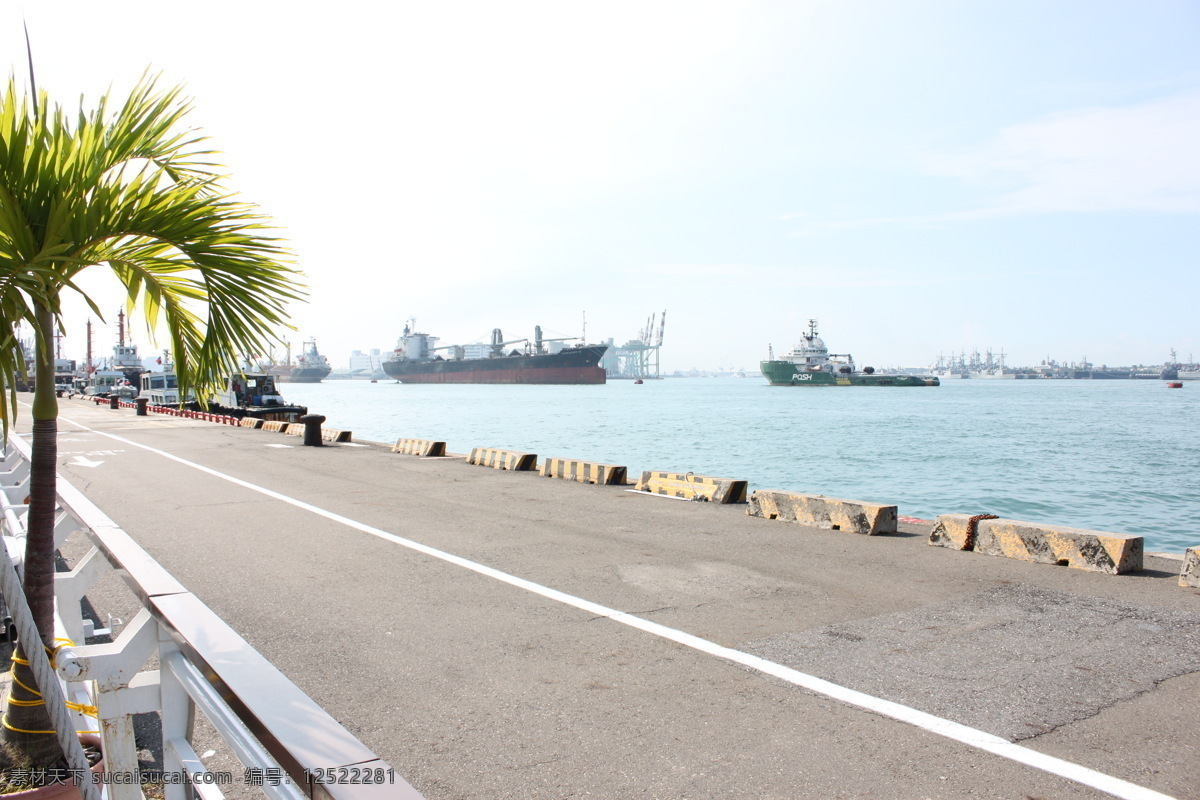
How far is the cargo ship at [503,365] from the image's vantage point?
451 feet

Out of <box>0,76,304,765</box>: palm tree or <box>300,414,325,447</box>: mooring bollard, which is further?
<box>300,414,325,447</box>: mooring bollard

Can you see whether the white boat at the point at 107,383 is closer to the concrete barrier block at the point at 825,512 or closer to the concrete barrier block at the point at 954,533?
the concrete barrier block at the point at 825,512

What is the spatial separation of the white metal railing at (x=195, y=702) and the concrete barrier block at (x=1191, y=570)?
775cm

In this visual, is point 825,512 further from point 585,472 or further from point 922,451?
point 922,451

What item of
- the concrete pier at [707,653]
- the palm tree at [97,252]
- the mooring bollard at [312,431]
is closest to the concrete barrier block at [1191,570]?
the concrete pier at [707,653]

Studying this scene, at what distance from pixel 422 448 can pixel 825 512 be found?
12632 millimetres

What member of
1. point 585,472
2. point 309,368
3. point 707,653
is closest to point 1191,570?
point 707,653

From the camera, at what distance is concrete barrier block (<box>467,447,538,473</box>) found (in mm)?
16984

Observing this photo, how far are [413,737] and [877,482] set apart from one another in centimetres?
2568

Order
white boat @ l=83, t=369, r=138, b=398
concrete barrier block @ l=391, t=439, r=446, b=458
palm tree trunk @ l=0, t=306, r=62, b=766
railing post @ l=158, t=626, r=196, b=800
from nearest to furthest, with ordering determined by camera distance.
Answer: railing post @ l=158, t=626, r=196, b=800 → palm tree trunk @ l=0, t=306, r=62, b=766 → concrete barrier block @ l=391, t=439, r=446, b=458 → white boat @ l=83, t=369, r=138, b=398

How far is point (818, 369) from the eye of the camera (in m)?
126

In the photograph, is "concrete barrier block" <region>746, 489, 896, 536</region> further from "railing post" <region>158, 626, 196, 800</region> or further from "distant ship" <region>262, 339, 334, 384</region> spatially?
"distant ship" <region>262, 339, 334, 384</region>

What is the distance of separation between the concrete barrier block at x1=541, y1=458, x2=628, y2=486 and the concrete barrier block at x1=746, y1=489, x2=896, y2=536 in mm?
3770

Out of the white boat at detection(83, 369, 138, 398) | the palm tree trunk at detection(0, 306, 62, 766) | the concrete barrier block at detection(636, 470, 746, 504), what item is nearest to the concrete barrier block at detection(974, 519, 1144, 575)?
the concrete barrier block at detection(636, 470, 746, 504)
